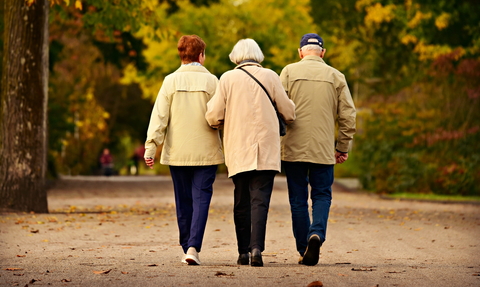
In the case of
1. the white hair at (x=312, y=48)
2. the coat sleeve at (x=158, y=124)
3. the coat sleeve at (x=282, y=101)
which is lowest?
the coat sleeve at (x=158, y=124)

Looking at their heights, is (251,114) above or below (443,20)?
below

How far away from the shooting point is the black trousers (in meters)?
7.21

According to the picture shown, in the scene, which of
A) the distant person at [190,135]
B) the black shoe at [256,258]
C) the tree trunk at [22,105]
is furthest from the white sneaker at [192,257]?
the tree trunk at [22,105]

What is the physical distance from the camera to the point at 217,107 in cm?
728

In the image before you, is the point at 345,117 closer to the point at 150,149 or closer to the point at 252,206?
the point at 252,206

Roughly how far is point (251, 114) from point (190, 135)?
598 millimetres

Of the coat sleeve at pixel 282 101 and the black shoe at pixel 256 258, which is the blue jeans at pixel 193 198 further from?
the coat sleeve at pixel 282 101

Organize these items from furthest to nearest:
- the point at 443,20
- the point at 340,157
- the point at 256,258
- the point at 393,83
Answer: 1. the point at 393,83
2. the point at 443,20
3. the point at 340,157
4. the point at 256,258

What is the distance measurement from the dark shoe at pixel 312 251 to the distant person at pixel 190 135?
2.96 feet

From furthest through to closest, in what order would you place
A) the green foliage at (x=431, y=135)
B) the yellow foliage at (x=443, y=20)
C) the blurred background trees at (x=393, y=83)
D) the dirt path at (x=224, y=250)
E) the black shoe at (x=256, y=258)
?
the yellow foliage at (x=443, y=20) < the green foliage at (x=431, y=135) < the blurred background trees at (x=393, y=83) < the black shoe at (x=256, y=258) < the dirt path at (x=224, y=250)

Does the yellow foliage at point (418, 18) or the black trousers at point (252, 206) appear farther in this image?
the yellow foliage at point (418, 18)

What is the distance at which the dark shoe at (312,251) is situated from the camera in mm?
7258

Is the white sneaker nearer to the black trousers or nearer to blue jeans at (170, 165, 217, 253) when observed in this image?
blue jeans at (170, 165, 217, 253)

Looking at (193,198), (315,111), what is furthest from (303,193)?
(193,198)
